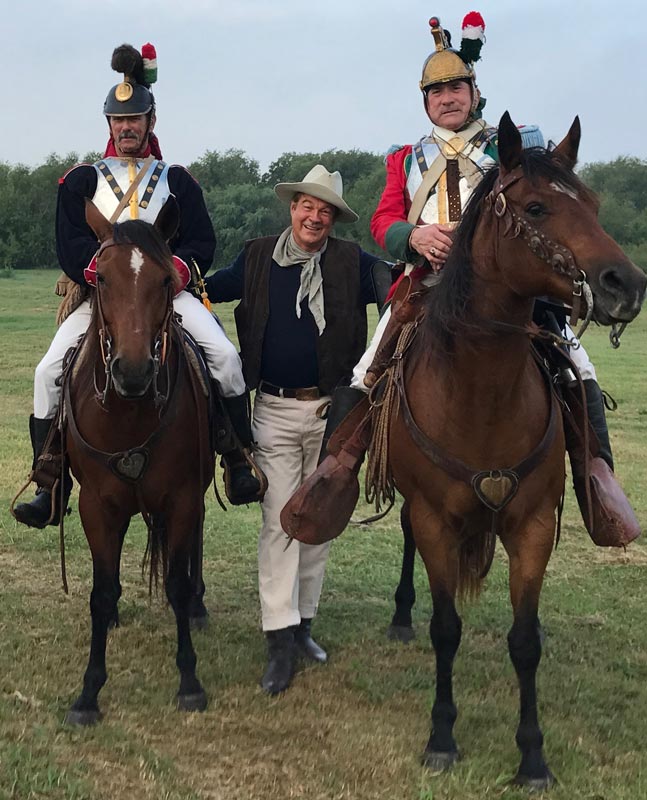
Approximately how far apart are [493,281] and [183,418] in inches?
70.9

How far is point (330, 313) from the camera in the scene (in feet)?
17.0

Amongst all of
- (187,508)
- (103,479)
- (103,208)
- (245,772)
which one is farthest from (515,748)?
(103,208)

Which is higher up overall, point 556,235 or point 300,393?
point 556,235

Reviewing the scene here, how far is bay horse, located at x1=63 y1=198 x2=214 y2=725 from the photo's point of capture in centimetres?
408

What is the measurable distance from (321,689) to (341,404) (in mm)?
1481

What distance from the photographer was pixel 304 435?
5.23m

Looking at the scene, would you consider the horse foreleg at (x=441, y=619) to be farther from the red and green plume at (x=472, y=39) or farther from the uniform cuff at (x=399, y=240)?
the red and green plume at (x=472, y=39)

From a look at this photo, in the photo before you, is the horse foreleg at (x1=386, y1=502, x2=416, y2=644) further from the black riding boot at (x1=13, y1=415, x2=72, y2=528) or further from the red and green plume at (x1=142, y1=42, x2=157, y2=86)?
the red and green plume at (x1=142, y1=42, x2=157, y2=86)

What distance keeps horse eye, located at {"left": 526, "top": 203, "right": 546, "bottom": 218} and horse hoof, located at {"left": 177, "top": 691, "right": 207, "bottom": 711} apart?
9.09 feet

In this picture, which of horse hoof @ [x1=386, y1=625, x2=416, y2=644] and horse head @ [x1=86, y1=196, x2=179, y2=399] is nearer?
horse head @ [x1=86, y1=196, x2=179, y2=399]

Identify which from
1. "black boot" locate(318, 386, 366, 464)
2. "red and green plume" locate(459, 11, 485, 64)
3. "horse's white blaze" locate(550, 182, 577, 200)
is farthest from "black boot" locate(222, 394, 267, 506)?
"horse's white blaze" locate(550, 182, 577, 200)

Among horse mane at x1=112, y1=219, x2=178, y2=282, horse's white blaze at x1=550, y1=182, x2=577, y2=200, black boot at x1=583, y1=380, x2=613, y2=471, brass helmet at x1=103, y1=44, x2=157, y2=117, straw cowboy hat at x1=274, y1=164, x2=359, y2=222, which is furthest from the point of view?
brass helmet at x1=103, y1=44, x2=157, y2=117

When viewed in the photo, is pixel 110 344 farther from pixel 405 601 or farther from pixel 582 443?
pixel 405 601

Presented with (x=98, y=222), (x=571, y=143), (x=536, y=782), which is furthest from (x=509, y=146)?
(x=536, y=782)
